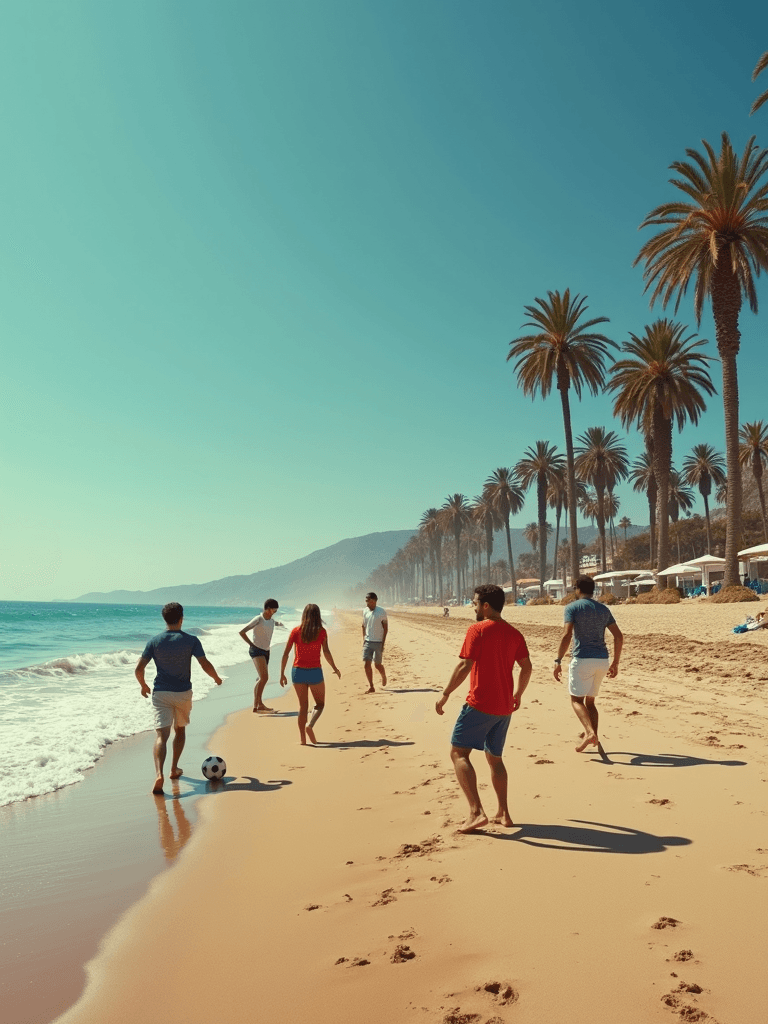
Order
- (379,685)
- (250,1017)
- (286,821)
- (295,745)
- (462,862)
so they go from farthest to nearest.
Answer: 1. (379,685)
2. (295,745)
3. (286,821)
4. (462,862)
5. (250,1017)

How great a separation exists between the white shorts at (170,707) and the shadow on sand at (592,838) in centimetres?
356

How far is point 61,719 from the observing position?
37.6ft

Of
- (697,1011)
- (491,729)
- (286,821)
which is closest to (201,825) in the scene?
(286,821)

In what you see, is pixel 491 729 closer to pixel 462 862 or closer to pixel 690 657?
pixel 462 862

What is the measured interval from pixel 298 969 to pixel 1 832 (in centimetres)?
406

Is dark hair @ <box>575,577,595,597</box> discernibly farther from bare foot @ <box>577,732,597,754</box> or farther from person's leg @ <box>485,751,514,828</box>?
person's leg @ <box>485,751,514,828</box>

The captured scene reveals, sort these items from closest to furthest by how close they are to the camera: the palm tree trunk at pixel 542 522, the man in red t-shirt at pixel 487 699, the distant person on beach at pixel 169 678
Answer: the man in red t-shirt at pixel 487 699
the distant person on beach at pixel 169 678
the palm tree trunk at pixel 542 522

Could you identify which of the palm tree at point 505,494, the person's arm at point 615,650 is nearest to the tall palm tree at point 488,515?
Result: the palm tree at point 505,494

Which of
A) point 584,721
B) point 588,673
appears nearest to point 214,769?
point 584,721

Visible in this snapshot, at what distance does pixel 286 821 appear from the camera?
583cm

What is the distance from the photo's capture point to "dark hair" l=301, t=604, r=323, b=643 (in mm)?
8695

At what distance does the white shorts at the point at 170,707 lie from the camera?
22.8ft

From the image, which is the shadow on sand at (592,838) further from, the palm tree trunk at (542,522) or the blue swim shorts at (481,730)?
the palm tree trunk at (542,522)

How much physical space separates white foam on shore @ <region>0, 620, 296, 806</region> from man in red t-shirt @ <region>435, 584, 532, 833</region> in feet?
16.5
